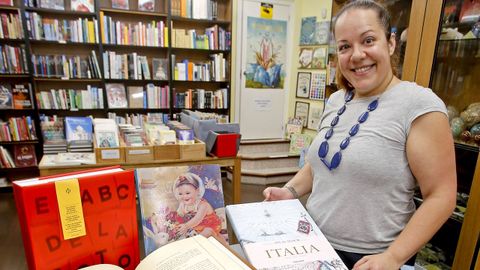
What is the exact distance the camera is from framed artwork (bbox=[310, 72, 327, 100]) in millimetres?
4152

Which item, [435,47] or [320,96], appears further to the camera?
[320,96]

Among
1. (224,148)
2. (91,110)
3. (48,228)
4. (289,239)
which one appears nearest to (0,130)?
(91,110)

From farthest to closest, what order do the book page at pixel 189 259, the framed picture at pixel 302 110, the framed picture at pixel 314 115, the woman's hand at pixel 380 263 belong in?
the framed picture at pixel 302 110, the framed picture at pixel 314 115, the woman's hand at pixel 380 263, the book page at pixel 189 259

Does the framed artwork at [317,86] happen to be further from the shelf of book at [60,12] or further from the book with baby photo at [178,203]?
the book with baby photo at [178,203]

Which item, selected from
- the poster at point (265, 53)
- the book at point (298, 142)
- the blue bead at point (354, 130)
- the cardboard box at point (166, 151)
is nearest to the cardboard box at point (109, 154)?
the cardboard box at point (166, 151)

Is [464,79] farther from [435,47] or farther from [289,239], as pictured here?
[289,239]

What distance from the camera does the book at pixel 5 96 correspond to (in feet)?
11.1

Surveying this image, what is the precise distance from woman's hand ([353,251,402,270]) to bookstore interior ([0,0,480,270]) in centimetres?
9

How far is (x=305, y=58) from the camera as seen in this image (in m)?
4.42

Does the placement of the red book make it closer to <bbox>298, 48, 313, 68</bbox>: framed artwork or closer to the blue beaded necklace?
the blue beaded necklace

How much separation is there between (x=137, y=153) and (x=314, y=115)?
9.59 ft

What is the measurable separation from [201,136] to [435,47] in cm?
177

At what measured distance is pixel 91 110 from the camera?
12.7 ft

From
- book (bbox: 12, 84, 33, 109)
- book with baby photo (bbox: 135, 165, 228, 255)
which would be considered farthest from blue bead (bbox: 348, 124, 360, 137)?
book (bbox: 12, 84, 33, 109)
